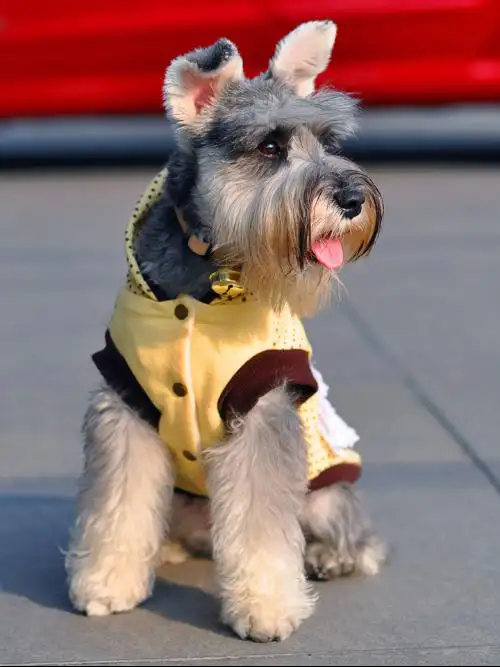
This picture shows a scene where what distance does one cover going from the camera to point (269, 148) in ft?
12.6

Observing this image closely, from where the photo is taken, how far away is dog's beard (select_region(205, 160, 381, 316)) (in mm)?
3689

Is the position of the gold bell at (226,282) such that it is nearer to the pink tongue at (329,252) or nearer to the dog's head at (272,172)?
the dog's head at (272,172)

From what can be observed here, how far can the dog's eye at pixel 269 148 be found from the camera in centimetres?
385

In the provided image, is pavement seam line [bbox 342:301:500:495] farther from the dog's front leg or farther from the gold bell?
the gold bell

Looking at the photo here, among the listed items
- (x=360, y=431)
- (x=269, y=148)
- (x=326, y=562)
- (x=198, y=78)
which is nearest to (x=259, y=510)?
(x=326, y=562)

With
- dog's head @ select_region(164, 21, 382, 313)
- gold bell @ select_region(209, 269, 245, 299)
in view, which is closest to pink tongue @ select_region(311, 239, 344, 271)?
dog's head @ select_region(164, 21, 382, 313)

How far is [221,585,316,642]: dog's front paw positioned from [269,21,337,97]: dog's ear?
4.91ft

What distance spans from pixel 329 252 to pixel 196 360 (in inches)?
19.6

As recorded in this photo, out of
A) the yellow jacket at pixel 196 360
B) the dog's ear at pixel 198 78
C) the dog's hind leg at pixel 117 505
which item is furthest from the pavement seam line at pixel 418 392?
the dog's ear at pixel 198 78

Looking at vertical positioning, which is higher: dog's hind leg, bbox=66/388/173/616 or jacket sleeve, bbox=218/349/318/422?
jacket sleeve, bbox=218/349/318/422

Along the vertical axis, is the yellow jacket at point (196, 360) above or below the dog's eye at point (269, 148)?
below

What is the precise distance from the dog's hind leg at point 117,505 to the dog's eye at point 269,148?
852 millimetres

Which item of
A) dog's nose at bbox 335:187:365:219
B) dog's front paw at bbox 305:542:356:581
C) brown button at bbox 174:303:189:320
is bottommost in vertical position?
dog's front paw at bbox 305:542:356:581

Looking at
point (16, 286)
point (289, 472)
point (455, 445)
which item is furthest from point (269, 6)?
point (289, 472)
